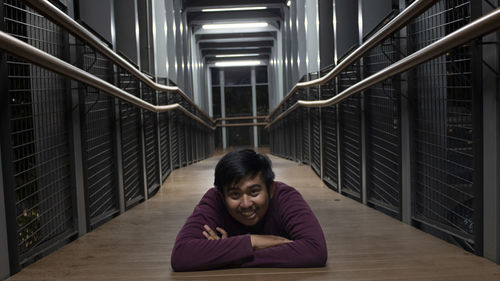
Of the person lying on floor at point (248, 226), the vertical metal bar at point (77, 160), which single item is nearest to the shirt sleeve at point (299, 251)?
the person lying on floor at point (248, 226)

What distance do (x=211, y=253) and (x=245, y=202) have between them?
0.79 ft

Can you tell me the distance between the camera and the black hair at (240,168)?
211cm

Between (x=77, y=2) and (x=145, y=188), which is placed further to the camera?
(x=145, y=188)

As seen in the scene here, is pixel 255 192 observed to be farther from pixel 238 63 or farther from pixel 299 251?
pixel 238 63

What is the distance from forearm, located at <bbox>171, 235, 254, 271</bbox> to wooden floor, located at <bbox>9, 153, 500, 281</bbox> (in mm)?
37

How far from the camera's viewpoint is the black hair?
83.2 inches

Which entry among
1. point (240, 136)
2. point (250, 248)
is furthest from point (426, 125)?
point (240, 136)

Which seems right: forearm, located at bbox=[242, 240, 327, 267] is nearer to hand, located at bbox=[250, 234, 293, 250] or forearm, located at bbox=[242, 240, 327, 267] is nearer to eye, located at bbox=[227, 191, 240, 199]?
hand, located at bbox=[250, 234, 293, 250]

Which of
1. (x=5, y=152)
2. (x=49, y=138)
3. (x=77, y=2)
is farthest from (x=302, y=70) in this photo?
(x=5, y=152)

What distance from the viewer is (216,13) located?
13922mm

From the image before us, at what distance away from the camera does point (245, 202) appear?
7.00 ft

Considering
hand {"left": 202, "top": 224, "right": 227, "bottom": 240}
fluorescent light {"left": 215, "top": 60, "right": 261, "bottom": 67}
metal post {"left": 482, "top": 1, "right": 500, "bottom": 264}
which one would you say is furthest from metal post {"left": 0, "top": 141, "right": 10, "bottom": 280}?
fluorescent light {"left": 215, "top": 60, "right": 261, "bottom": 67}

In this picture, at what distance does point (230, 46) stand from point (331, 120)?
13.4 meters

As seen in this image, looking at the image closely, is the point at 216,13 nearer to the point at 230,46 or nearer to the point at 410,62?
the point at 230,46
